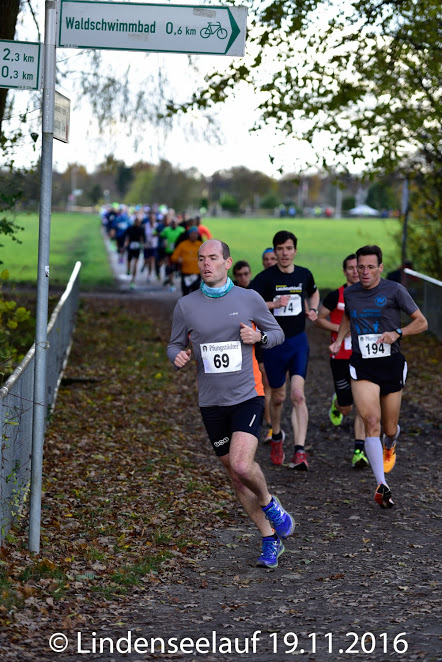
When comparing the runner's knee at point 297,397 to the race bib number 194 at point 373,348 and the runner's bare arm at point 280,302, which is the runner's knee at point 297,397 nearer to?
the runner's bare arm at point 280,302

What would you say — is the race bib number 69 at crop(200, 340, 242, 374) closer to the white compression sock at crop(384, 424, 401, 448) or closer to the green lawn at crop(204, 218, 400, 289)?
the white compression sock at crop(384, 424, 401, 448)

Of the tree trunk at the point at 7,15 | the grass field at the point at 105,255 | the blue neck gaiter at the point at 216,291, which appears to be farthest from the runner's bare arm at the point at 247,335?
the grass field at the point at 105,255

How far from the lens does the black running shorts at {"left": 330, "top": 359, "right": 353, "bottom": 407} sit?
11164 millimetres

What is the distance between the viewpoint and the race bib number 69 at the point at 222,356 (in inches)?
274

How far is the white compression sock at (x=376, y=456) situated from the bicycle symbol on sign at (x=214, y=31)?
3.76m

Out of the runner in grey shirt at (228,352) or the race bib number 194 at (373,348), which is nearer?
the runner in grey shirt at (228,352)

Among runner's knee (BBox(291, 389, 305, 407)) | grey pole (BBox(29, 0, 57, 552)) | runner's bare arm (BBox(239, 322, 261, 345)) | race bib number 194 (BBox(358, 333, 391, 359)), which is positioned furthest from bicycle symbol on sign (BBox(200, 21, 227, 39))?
runner's knee (BBox(291, 389, 305, 407))

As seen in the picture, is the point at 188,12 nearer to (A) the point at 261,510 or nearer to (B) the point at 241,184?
(A) the point at 261,510

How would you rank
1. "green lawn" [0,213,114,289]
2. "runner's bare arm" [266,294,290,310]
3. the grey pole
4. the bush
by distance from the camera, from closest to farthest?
the grey pole < the bush < "runner's bare arm" [266,294,290,310] < "green lawn" [0,213,114,289]

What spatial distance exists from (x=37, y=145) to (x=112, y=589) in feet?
25.1

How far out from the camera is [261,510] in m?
7.35

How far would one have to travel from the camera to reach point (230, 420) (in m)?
7.16

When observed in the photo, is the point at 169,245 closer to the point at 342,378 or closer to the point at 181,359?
the point at 342,378

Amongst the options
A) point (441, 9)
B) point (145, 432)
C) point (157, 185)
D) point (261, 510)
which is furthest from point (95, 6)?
point (157, 185)
